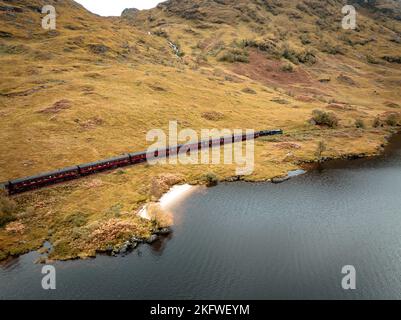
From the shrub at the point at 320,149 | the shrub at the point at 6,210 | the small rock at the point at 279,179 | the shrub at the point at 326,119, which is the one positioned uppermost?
the shrub at the point at 326,119

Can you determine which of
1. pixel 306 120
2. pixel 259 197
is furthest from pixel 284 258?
pixel 306 120

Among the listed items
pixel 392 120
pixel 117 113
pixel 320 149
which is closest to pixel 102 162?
pixel 117 113

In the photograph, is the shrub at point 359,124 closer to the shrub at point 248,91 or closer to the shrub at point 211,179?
the shrub at point 248,91

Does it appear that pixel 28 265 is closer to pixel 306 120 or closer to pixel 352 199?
pixel 352 199

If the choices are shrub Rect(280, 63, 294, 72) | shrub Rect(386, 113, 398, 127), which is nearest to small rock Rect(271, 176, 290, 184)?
shrub Rect(386, 113, 398, 127)

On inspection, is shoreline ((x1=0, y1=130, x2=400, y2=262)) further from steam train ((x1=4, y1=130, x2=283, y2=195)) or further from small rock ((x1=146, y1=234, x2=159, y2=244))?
steam train ((x1=4, y1=130, x2=283, y2=195))

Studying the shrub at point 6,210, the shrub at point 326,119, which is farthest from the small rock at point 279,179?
the shrub at point 326,119

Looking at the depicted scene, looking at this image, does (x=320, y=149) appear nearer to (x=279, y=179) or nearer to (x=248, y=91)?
(x=279, y=179)
